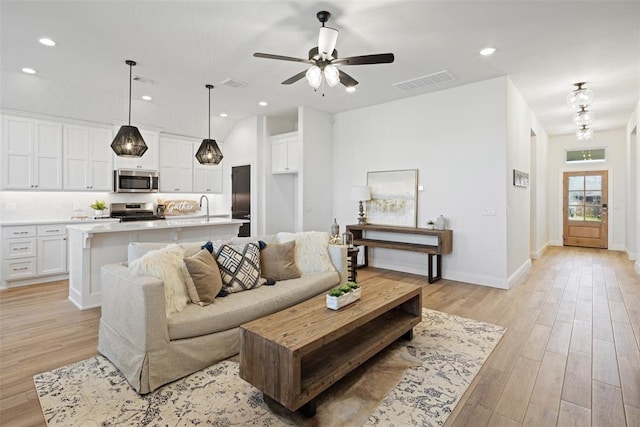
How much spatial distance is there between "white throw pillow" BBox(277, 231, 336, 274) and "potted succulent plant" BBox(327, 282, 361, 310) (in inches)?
42.0

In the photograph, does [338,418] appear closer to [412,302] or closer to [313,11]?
[412,302]

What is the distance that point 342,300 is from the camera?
2434 mm

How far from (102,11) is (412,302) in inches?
151

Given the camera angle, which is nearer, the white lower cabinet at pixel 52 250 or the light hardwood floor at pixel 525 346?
the light hardwood floor at pixel 525 346

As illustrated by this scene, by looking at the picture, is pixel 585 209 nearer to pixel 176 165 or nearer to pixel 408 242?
pixel 408 242

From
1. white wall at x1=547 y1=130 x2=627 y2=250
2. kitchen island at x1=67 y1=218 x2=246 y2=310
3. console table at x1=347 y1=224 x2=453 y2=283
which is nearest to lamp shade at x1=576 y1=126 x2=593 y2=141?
white wall at x1=547 y1=130 x2=627 y2=250

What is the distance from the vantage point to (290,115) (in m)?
6.61

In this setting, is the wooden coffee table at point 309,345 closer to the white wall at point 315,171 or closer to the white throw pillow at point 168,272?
the white throw pillow at point 168,272

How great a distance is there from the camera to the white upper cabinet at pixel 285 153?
20.5ft

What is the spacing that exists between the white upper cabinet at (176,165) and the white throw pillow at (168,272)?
481 cm

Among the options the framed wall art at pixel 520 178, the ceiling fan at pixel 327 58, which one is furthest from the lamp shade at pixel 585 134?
the ceiling fan at pixel 327 58

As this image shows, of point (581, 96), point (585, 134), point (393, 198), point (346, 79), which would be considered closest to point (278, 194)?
point (393, 198)

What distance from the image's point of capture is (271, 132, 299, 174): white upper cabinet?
6250 mm

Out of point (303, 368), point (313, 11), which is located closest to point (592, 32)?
Result: point (313, 11)
